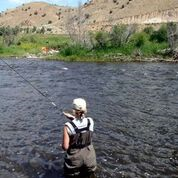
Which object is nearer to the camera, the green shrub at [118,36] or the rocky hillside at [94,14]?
the green shrub at [118,36]

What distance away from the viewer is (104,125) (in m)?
16.7

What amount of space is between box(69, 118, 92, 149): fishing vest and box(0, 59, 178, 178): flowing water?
1679 mm

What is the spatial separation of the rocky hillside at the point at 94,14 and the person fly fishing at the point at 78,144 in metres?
49.4

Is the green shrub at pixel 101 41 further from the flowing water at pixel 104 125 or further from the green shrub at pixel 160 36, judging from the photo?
the flowing water at pixel 104 125

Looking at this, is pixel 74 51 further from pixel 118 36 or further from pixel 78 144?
pixel 78 144

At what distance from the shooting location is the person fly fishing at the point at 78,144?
31.6 ft

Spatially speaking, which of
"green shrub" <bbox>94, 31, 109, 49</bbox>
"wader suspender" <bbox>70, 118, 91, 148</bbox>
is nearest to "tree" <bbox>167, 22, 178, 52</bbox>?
"green shrub" <bbox>94, 31, 109, 49</bbox>

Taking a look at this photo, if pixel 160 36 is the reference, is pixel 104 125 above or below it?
below

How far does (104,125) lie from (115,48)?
36.8 m

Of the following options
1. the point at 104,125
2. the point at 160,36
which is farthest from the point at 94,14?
the point at 104,125

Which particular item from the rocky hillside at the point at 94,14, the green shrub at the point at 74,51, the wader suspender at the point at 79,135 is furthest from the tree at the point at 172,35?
the wader suspender at the point at 79,135

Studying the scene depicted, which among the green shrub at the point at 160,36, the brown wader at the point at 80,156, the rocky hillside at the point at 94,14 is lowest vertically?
the brown wader at the point at 80,156

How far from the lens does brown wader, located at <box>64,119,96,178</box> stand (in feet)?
32.1

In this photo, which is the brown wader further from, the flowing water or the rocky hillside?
the rocky hillside
